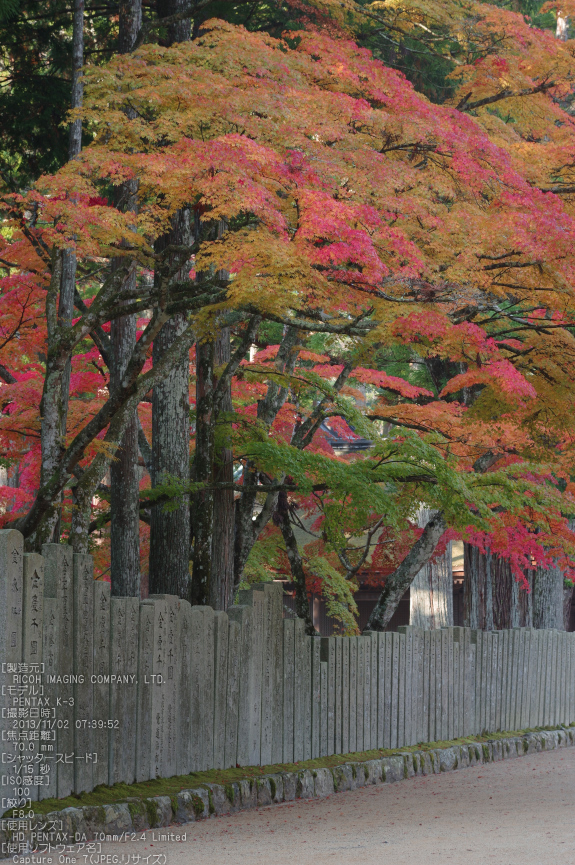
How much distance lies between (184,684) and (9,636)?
2138mm

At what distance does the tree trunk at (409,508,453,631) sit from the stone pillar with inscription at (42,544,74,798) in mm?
12480

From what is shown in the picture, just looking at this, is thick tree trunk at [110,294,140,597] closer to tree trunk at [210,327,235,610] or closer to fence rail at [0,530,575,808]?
tree trunk at [210,327,235,610]

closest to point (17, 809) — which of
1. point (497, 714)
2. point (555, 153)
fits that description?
point (497, 714)

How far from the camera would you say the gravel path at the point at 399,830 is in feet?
19.0

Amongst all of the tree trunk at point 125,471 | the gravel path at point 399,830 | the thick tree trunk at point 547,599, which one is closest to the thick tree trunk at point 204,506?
Answer: the tree trunk at point 125,471

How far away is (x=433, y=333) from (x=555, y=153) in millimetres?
3595

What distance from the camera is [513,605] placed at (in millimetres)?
18219

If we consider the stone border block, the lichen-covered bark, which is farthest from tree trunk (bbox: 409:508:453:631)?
the stone border block

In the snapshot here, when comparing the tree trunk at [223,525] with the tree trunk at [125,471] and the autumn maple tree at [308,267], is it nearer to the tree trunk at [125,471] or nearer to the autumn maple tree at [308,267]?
the autumn maple tree at [308,267]

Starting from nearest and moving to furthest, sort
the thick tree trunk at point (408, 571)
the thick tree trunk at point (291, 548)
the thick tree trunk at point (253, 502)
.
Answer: the thick tree trunk at point (253, 502) → the thick tree trunk at point (291, 548) → the thick tree trunk at point (408, 571)

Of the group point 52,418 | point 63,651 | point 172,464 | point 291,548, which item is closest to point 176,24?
point 172,464

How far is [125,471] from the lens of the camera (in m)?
10.8

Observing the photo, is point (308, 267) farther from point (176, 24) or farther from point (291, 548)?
point (176, 24)

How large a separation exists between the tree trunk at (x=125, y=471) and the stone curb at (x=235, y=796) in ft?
12.2
